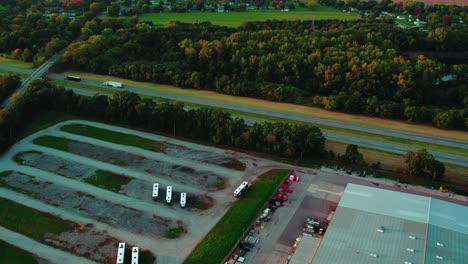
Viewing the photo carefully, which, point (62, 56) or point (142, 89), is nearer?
point (142, 89)

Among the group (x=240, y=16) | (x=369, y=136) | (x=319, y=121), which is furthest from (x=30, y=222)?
(x=240, y=16)

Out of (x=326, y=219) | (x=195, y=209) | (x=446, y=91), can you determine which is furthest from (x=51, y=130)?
(x=446, y=91)

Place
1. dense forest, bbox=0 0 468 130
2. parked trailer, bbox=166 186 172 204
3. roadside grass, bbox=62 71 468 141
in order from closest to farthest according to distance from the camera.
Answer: parked trailer, bbox=166 186 172 204 → roadside grass, bbox=62 71 468 141 → dense forest, bbox=0 0 468 130

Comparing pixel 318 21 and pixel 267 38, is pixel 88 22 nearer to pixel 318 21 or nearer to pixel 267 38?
pixel 267 38


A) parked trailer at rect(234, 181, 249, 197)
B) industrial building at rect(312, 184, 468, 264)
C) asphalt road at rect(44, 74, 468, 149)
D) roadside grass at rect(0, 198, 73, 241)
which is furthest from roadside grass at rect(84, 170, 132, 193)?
industrial building at rect(312, 184, 468, 264)

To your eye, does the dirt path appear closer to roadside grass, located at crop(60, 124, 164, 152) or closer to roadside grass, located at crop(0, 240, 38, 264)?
roadside grass, located at crop(0, 240, 38, 264)

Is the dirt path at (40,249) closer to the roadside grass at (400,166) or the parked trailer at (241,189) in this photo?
the parked trailer at (241,189)

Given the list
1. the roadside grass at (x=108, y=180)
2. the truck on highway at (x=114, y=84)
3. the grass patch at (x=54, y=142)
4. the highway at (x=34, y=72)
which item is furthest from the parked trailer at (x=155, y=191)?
the highway at (x=34, y=72)
